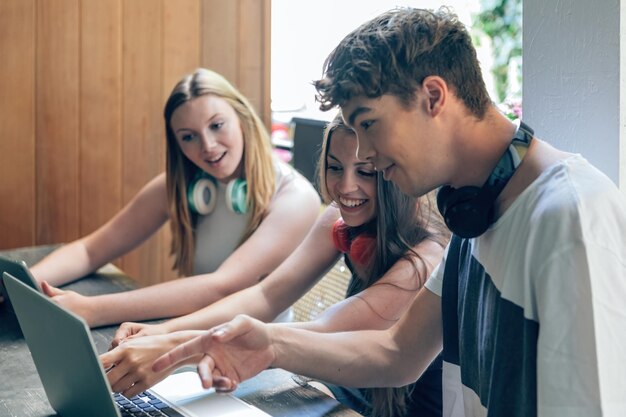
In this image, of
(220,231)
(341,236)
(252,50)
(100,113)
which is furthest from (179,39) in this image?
(341,236)

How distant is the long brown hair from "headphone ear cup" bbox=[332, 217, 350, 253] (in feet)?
0.19

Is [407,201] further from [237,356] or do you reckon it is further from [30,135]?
[30,135]

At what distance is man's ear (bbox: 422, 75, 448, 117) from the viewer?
126 cm

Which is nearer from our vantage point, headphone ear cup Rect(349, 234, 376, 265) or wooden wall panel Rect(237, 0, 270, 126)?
headphone ear cup Rect(349, 234, 376, 265)

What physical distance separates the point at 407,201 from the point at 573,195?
620 mm

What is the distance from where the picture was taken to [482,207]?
125 centimetres

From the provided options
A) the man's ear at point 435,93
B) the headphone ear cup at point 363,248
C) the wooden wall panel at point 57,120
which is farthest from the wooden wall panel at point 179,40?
the man's ear at point 435,93

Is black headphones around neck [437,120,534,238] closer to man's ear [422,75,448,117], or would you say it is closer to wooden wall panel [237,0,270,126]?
man's ear [422,75,448,117]

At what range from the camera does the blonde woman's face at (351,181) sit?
68.3 inches

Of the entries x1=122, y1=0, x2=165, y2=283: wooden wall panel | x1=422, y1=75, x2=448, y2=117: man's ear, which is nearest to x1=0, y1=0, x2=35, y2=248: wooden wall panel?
x1=122, y1=0, x2=165, y2=283: wooden wall panel

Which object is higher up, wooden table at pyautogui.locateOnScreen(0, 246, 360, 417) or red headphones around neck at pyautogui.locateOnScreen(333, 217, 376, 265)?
red headphones around neck at pyautogui.locateOnScreen(333, 217, 376, 265)

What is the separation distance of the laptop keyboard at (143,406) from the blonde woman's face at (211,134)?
1024 millimetres

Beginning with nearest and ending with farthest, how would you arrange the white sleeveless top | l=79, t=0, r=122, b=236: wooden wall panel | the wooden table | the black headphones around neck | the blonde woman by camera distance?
the black headphones around neck → the wooden table → the blonde woman → the white sleeveless top → l=79, t=0, r=122, b=236: wooden wall panel

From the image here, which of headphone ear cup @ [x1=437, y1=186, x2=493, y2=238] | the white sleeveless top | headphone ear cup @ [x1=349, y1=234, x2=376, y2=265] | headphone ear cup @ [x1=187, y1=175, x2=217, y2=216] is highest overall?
headphone ear cup @ [x1=437, y1=186, x2=493, y2=238]
